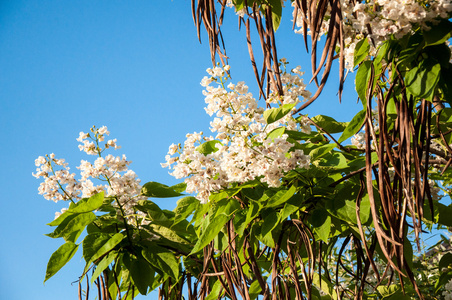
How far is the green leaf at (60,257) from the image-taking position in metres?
1.55

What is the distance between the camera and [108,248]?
4.92 ft

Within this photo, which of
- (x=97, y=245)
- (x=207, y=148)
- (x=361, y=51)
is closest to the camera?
(x=361, y=51)

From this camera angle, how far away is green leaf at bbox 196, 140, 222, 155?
1419 millimetres

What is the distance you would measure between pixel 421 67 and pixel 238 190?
554mm

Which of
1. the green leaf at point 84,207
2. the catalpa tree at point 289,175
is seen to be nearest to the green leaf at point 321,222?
the catalpa tree at point 289,175

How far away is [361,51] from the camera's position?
1.13 meters

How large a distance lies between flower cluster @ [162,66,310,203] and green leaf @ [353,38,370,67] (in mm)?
255

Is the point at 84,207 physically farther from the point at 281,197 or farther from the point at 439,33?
the point at 439,33

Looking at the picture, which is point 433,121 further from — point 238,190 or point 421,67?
point 238,190

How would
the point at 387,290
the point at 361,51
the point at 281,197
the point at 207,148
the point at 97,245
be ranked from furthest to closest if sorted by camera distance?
1. the point at 387,290
2. the point at 97,245
3. the point at 207,148
4. the point at 281,197
5. the point at 361,51

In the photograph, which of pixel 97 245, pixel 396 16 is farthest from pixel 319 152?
pixel 97 245

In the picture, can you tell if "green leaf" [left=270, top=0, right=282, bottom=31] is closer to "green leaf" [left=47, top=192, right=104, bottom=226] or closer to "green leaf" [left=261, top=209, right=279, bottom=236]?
"green leaf" [left=261, top=209, right=279, bottom=236]

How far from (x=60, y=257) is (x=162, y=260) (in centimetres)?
33

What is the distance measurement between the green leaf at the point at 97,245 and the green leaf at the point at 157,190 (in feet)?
0.55
